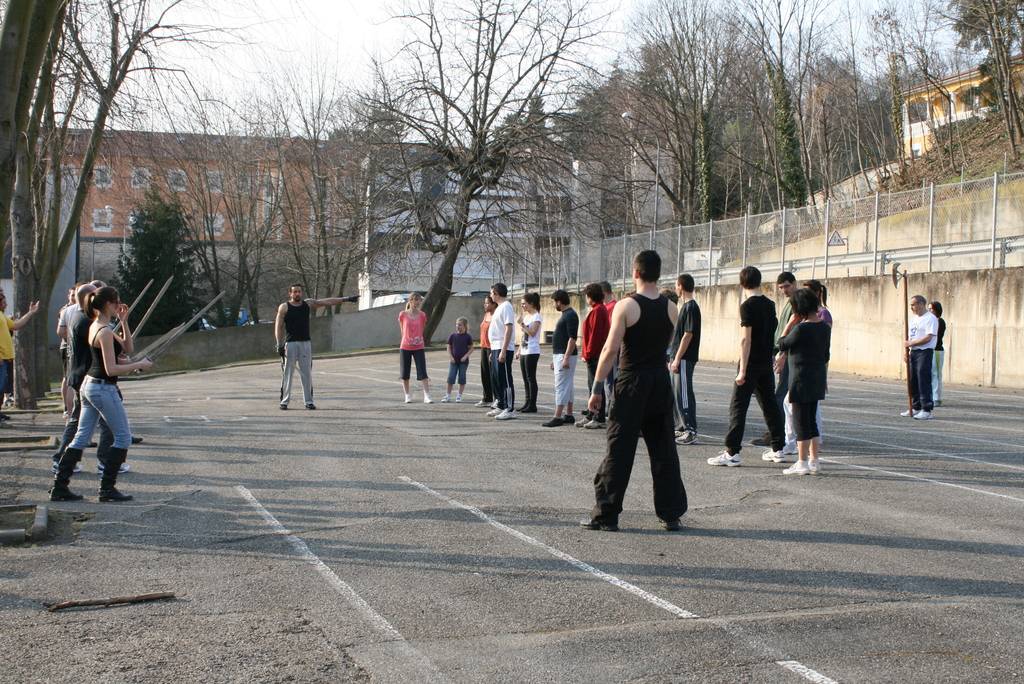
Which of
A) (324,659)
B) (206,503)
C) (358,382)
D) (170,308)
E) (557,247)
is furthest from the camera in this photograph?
(170,308)

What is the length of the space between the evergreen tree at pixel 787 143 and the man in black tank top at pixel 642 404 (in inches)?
1600

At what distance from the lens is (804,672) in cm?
473

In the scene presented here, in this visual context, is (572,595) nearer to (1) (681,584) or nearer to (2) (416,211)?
(1) (681,584)

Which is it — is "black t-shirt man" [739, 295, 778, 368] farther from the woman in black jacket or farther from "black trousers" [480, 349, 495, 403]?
"black trousers" [480, 349, 495, 403]

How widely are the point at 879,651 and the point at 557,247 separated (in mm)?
34881

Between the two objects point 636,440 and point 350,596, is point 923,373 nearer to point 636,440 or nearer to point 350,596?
point 636,440

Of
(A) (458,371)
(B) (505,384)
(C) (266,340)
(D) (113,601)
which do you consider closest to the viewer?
(D) (113,601)

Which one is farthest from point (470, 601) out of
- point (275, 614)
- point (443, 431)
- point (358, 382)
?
point (358, 382)

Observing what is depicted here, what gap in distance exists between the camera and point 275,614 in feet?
18.7

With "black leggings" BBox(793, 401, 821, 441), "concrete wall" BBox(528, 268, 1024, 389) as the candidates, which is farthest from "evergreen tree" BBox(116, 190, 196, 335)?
"black leggings" BBox(793, 401, 821, 441)

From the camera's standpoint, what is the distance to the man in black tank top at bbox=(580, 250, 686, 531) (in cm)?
759

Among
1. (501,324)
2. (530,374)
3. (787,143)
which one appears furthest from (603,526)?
(787,143)

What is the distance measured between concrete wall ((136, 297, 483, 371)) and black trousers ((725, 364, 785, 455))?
111 ft

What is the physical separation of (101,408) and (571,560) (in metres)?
4.49
